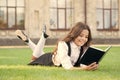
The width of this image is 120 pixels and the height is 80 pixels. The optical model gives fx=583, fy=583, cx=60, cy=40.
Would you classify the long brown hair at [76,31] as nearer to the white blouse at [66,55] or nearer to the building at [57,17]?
the white blouse at [66,55]

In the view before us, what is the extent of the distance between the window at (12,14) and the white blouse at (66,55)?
30.0 m

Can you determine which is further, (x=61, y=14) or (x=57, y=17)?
(x=61, y=14)

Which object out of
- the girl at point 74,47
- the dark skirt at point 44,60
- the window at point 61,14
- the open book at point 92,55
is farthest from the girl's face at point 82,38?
the window at point 61,14

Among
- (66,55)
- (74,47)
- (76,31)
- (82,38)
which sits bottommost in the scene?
(66,55)

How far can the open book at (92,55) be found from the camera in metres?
11.5

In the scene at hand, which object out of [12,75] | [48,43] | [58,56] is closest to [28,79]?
[12,75]

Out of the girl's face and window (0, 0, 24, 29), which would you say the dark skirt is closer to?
the girl's face

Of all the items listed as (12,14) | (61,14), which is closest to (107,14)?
(61,14)

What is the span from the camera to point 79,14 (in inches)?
1731

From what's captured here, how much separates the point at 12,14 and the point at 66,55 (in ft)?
101

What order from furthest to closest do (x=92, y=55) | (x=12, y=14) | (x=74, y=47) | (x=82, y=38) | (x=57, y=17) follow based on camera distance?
(x=57, y=17)
(x=12, y=14)
(x=74, y=47)
(x=82, y=38)
(x=92, y=55)

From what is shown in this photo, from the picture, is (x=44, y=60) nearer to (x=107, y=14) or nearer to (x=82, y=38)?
(x=82, y=38)

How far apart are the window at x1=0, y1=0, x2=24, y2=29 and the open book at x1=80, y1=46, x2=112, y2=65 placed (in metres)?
30.3

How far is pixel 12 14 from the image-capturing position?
4228 cm
